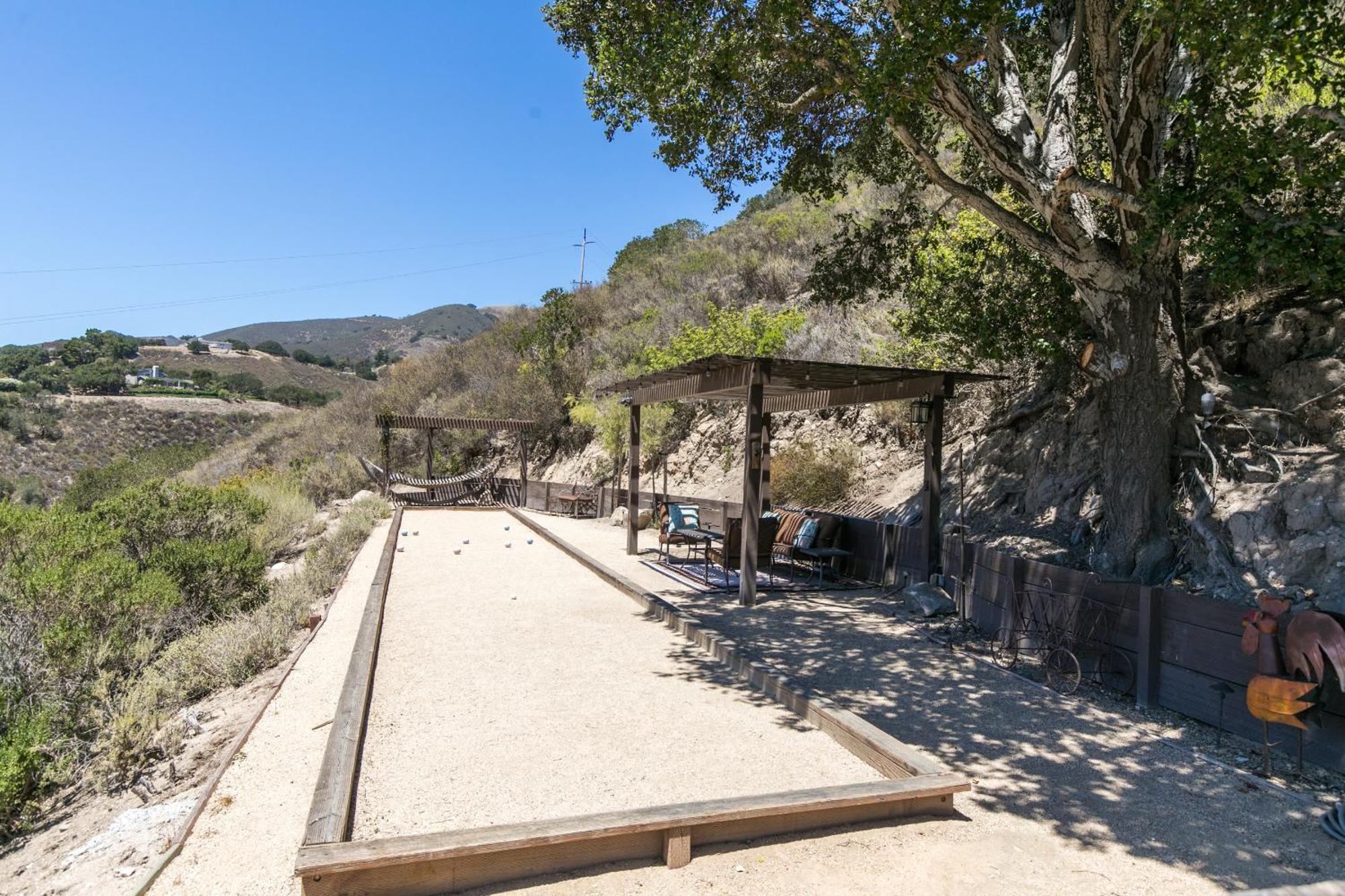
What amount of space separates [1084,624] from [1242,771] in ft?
5.27

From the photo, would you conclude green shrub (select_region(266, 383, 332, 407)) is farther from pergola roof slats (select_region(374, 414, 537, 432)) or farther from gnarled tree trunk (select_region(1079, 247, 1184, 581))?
gnarled tree trunk (select_region(1079, 247, 1184, 581))

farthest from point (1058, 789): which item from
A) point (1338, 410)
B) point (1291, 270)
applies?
point (1338, 410)

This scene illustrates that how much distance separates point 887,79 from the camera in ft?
20.3

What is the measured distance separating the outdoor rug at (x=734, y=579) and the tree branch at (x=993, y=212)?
4.25 m

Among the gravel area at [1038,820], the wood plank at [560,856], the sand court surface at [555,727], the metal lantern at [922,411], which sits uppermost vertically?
the metal lantern at [922,411]

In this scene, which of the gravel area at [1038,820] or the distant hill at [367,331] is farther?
the distant hill at [367,331]

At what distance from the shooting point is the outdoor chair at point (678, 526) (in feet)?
36.2

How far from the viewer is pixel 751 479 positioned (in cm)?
853

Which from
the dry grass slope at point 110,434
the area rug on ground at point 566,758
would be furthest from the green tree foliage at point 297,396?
the area rug on ground at point 566,758

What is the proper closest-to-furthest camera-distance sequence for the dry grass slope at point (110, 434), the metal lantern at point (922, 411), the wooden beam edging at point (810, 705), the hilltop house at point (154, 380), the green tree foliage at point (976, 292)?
the wooden beam edging at point (810, 705), the metal lantern at point (922, 411), the green tree foliage at point (976, 292), the dry grass slope at point (110, 434), the hilltop house at point (154, 380)

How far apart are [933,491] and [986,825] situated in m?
5.63

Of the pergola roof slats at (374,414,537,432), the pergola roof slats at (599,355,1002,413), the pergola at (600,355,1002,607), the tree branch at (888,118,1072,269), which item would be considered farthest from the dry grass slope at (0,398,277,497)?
the tree branch at (888,118,1072,269)

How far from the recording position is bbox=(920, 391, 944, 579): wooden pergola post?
28.7 ft

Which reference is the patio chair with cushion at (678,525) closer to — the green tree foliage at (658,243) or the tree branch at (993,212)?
the tree branch at (993,212)
